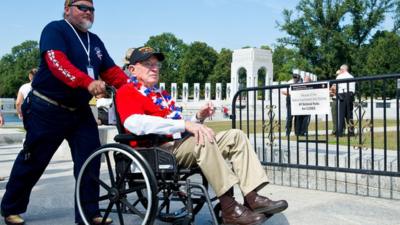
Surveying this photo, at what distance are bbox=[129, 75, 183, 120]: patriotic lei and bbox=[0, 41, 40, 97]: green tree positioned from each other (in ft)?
304

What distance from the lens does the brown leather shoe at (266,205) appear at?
302 centimetres

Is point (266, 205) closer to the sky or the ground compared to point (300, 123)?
closer to the ground

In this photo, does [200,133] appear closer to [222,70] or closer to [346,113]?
[346,113]

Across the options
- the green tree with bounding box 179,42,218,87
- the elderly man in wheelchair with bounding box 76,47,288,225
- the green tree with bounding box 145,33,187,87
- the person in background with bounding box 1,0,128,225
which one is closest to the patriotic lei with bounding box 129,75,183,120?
the elderly man in wheelchair with bounding box 76,47,288,225

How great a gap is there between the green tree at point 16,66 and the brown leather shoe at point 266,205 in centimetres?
9358

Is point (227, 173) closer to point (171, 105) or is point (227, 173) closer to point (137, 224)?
point (171, 105)

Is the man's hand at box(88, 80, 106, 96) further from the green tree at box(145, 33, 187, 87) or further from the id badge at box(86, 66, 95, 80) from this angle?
the green tree at box(145, 33, 187, 87)

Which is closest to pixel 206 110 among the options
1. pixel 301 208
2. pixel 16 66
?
pixel 301 208

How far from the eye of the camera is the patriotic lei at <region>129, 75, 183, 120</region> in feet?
11.5

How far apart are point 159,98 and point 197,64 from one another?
84.2 m

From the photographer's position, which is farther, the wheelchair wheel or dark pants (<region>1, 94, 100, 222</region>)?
dark pants (<region>1, 94, 100, 222</region>)

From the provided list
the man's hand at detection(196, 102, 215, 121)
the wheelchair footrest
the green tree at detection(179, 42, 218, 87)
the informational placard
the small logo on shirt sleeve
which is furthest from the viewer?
the green tree at detection(179, 42, 218, 87)

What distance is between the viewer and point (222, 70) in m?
85.8

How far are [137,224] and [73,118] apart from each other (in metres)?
0.99
